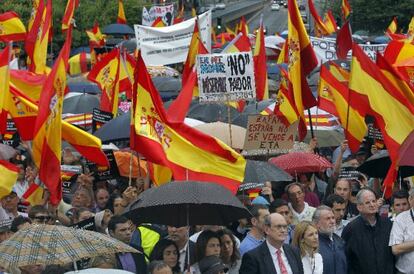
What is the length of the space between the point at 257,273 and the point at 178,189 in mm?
899

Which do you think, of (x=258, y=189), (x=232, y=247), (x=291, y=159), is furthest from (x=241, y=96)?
(x=232, y=247)

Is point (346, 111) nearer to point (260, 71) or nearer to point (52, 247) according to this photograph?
point (260, 71)

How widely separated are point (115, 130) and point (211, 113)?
9.80 feet

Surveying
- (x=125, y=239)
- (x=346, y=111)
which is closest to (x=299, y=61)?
(x=346, y=111)

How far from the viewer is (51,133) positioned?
12.4 metres

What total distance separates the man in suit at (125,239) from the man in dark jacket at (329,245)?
1.47 m

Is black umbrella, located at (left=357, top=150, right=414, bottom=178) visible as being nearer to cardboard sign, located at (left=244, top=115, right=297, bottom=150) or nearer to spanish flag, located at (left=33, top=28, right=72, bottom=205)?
cardboard sign, located at (left=244, top=115, right=297, bottom=150)

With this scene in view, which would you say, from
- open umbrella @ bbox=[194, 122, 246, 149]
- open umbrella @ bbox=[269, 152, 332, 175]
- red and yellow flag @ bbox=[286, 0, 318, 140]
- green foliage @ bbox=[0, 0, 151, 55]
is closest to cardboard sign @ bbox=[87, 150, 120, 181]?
open umbrella @ bbox=[194, 122, 246, 149]

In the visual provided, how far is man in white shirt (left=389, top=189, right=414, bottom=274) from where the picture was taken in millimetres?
10953

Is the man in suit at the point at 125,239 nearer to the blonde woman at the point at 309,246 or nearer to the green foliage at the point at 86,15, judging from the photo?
the blonde woman at the point at 309,246

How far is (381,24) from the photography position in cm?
5756

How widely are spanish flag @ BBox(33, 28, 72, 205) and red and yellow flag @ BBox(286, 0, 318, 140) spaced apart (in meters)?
3.46

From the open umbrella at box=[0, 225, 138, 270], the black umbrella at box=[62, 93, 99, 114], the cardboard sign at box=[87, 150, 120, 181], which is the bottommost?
the black umbrella at box=[62, 93, 99, 114]

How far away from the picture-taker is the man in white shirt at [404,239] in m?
11.0
